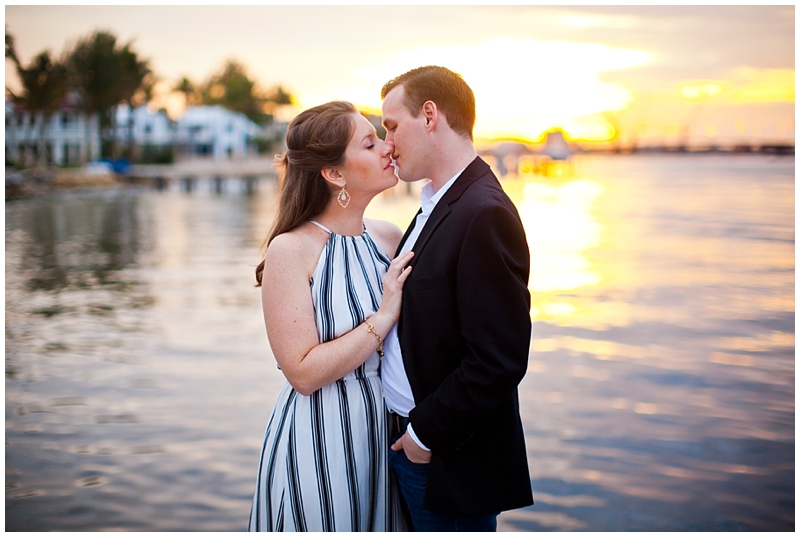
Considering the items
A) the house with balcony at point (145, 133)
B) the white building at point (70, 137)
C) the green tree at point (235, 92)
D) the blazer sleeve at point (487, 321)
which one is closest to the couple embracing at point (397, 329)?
the blazer sleeve at point (487, 321)

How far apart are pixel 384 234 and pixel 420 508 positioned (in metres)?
1.09

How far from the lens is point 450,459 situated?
7.95ft

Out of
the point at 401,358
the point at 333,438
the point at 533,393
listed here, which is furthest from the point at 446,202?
the point at 533,393

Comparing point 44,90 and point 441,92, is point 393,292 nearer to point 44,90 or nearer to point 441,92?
point 441,92

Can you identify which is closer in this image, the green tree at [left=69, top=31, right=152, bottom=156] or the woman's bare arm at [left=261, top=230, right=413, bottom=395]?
the woman's bare arm at [left=261, top=230, right=413, bottom=395]

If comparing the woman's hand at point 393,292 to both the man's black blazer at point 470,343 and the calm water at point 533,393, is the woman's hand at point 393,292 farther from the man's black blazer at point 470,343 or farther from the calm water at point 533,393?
the calm water at point 533,393

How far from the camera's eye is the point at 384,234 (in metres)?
3.04

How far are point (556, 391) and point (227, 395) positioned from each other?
2.99 meters

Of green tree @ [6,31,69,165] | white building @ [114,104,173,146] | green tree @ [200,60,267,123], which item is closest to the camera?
green tree @ [6,31,69,165]

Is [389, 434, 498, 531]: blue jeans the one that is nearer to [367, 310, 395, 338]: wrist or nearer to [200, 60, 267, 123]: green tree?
[367, 310, 395, 338]: wrist

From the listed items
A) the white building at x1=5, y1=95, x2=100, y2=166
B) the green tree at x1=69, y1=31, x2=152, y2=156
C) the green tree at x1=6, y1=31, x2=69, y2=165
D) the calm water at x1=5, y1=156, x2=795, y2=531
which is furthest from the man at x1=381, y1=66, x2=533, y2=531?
the green tree at x1=69, y1=31, x2=152, y2=156

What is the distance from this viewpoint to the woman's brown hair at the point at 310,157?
2643 mm

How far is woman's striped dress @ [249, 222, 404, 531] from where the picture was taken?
8.72 ft

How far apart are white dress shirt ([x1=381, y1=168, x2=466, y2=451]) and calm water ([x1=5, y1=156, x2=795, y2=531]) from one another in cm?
225
